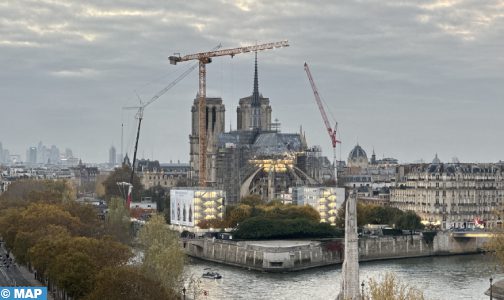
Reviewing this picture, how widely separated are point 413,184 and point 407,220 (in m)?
24.0

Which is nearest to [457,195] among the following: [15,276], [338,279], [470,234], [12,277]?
[470,234]


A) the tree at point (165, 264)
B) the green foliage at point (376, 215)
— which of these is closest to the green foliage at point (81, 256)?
the tree at point (165, 264)

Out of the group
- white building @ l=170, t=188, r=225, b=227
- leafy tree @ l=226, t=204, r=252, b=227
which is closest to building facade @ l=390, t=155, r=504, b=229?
leafy tree @ l=226, t=204, r=252, b=227

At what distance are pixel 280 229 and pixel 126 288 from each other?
68.9 metres

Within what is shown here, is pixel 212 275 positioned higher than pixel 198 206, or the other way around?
pixel 198 206

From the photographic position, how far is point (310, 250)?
114 m

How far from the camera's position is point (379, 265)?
117 metres

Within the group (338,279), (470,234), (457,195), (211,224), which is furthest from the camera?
(457,195)

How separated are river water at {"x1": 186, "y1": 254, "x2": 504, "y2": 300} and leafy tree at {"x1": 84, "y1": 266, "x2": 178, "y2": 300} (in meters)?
23.8

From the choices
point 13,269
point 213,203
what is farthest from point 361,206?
point 13,269

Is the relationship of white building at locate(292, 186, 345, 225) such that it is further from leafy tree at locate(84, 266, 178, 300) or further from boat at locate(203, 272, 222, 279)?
leafy tree at locate(84, 266, 178, 300)

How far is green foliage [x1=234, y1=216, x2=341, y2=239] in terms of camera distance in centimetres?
12681

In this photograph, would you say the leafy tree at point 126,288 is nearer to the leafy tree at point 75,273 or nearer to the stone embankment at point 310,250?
the leafy tree at point 75,273

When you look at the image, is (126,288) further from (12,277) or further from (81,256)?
(12,277)
